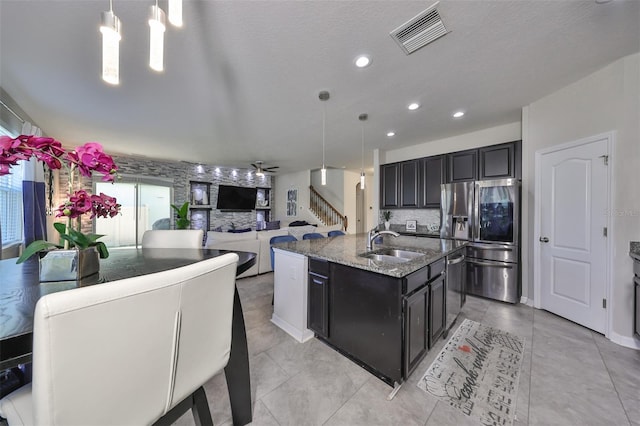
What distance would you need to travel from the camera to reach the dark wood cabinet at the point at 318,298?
206 cm

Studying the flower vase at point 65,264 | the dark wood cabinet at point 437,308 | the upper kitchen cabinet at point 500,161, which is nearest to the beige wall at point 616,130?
the upper kitchen cabinet at point 500,161

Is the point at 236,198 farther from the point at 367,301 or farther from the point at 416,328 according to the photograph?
the point at 416,328

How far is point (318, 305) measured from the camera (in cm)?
214

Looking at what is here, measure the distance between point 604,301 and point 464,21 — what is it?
120 inches

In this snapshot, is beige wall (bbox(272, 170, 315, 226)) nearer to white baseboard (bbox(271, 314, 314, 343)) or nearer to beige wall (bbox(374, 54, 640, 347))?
white baseboard (bbox(271, 314, 314, 343))

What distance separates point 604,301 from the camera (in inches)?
91.1

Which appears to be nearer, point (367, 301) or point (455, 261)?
point (367, 301)

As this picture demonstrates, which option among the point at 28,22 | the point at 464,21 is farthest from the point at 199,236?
the point at 464,21

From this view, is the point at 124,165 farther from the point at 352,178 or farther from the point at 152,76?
the point at 352,178

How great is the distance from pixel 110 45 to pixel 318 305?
213 centimetres

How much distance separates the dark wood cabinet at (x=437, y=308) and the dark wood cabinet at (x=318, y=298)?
895mm

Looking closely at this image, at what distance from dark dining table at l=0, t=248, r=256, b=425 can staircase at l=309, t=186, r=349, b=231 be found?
5.97 m

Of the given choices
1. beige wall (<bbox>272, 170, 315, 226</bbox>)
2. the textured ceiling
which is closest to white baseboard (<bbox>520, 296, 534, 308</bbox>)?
the textured ceiling

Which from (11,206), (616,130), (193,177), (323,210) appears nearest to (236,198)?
(193,177)
